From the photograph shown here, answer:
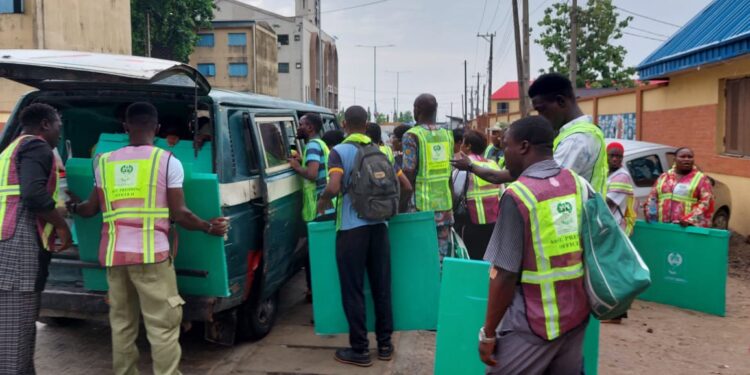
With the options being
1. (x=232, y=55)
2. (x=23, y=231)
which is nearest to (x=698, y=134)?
(x=23, y=231)

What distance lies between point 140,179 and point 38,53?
42.2 inches

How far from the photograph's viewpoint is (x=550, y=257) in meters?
2.41

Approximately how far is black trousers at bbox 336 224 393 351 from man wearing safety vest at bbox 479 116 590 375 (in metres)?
1.93

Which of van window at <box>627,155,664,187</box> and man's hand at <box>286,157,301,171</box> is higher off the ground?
man's hand at <box>286,157,301,171</box>

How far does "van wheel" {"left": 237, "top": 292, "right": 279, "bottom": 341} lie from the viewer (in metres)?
4.79

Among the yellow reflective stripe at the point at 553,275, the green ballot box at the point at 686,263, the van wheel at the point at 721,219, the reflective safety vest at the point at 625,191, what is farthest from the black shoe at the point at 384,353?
the van wheel at the point at 721,219

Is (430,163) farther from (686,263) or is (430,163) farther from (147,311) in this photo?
(686,263)

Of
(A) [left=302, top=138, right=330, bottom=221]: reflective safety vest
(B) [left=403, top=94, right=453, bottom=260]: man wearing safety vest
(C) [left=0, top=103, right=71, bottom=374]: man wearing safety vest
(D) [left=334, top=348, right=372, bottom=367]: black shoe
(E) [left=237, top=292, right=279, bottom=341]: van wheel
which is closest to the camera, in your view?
(C) [left=0, top=103, right=71, bottom=374]: man wearing safety vest

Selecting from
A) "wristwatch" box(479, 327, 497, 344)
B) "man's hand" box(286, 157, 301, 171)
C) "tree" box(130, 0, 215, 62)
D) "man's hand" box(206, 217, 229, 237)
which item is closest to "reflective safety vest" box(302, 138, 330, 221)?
"man's hand" box(286, 157, 301, 171)

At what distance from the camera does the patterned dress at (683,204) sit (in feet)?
20.7

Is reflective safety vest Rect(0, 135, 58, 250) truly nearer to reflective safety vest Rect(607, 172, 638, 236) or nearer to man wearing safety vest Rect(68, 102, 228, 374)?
man wearing safety vest Rect(68, 102, 228, 374)

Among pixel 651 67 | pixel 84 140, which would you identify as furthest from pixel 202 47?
pixel 84 140

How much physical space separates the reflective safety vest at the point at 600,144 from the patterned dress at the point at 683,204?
3123 mm

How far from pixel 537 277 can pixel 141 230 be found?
2313mm
